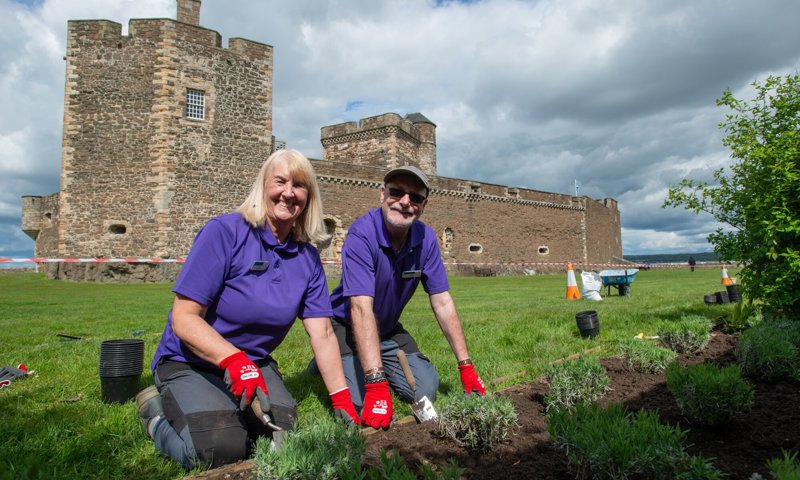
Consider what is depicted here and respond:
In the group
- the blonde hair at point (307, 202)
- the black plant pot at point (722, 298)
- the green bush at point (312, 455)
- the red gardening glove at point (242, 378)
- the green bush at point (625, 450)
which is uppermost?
the blonde hair at point (307, 202)

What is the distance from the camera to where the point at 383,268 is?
3.67 m

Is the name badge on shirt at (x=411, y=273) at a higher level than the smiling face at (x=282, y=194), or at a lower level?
lower

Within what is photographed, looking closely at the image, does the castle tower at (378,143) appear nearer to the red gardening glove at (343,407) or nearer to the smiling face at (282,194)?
the smiling face at (282,194)

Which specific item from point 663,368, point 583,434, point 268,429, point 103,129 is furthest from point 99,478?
A: point 103,129

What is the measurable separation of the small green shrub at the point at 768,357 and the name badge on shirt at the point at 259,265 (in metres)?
3.40

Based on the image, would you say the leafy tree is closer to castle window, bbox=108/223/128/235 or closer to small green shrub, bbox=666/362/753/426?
small green shrub, bbox=666/362/753/426

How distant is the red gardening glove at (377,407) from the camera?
9.34ft

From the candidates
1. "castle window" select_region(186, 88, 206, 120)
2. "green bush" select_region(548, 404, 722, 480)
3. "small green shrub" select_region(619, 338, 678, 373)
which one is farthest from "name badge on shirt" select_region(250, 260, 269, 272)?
"castle window" select_region(186, 88, 206, 120)

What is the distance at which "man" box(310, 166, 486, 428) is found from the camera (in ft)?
10.9

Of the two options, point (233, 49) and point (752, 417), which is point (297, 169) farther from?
point (233, 49)

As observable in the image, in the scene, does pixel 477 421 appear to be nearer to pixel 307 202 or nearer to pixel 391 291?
pixel 391 291

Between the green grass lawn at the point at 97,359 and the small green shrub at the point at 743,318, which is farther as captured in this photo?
the small green shrub at the point at 743,318

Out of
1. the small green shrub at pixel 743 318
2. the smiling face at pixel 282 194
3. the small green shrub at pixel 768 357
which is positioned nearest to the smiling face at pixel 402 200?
the smiling face at pixel 282 194

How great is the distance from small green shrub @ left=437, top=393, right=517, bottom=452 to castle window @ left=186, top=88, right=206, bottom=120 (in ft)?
61.2
